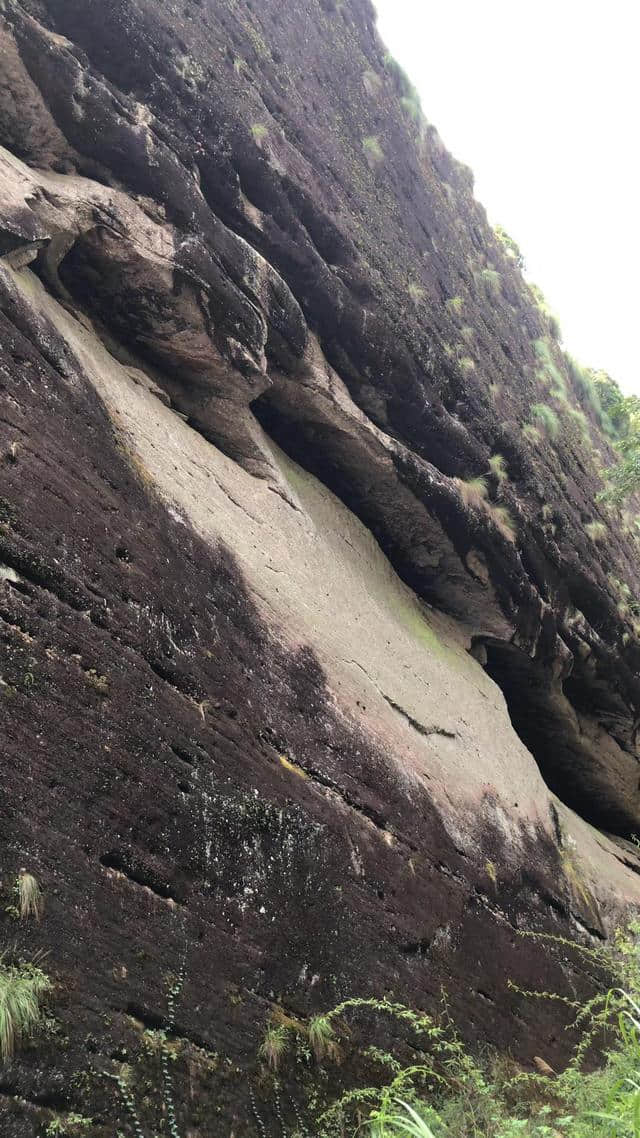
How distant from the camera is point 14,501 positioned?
421 centimetres

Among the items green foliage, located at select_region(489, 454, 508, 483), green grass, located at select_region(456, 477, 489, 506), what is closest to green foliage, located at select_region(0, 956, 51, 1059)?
green grass, located at select_region(456, 477, 489, 506)

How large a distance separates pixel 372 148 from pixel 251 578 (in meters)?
7.68

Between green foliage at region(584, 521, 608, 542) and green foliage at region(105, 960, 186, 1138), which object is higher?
green foliage at region(584, 521, 608, 542)

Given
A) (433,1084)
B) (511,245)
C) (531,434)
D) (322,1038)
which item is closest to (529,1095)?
(433,1084)

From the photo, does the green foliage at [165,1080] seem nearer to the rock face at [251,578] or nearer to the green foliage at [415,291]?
the rock face at [251,578]

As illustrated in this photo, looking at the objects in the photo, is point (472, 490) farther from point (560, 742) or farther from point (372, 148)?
point (372, 148)

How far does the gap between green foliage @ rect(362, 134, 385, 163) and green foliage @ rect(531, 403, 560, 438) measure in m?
4.58

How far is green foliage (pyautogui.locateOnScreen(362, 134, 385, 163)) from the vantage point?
A: 10.3 metres

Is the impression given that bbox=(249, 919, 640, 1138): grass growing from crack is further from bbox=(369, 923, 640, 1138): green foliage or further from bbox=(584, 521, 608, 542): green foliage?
bbox=(584, 521, 608, 542): green foliage

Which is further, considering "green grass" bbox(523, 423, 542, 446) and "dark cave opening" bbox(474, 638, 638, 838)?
"green grass" bbox(523, 423, 542, 446)

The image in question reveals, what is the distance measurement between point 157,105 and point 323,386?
298cm

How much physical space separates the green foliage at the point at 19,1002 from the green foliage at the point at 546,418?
10996mm

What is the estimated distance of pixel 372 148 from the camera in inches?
409

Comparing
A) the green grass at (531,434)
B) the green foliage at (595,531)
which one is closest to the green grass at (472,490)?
the green grass at (531,434)
